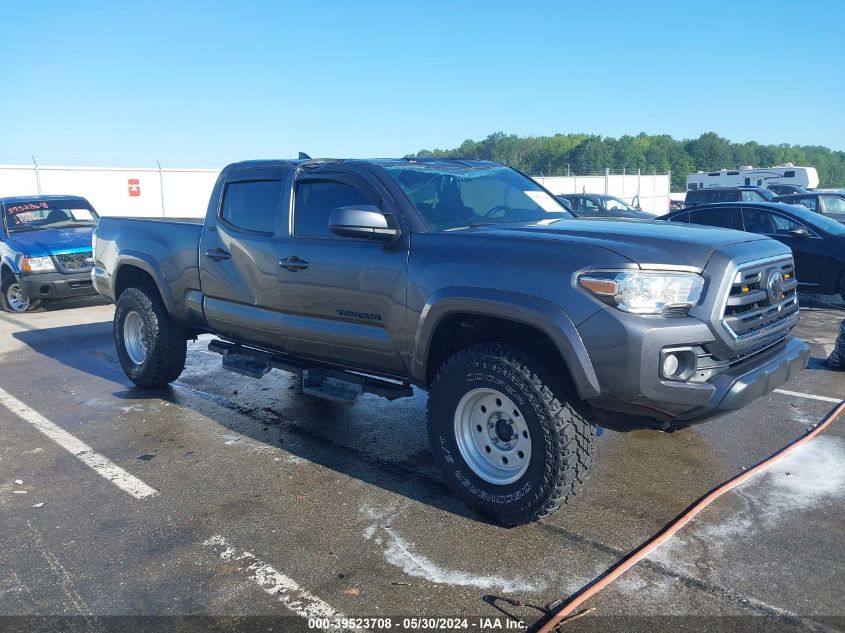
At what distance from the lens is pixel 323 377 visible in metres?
4.86

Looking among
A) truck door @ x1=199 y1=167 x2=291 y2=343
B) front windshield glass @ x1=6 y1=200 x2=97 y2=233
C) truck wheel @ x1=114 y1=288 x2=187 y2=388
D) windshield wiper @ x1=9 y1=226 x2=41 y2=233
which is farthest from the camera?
front windshield glass @ x1=6 y1=200 x2=97 y2=233

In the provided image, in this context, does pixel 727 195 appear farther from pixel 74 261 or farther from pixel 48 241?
pixel 48 241

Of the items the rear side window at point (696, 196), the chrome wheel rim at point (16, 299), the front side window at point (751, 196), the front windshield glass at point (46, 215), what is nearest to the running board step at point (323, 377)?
the chrome wheel rim at point (16, 299)

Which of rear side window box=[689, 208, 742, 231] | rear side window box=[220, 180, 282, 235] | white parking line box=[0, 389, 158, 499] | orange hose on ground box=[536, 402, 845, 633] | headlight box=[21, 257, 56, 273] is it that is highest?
rear side window box=[220, 180, 282, 235]

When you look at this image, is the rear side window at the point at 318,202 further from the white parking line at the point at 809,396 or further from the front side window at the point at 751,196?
the front side window at the point at 751,196

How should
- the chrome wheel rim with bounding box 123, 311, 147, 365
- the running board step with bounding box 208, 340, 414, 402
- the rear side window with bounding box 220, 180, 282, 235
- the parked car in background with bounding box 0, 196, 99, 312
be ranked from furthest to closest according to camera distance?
the parked car in background with bounding box 0, 196, 99, 312 < the chrome wheel rim with bounding box 123, 311, 147, 365 < the rear side window with bounding box 220, 180, 282, 235 < the running board step with bounding box 208, 340, 414, 402

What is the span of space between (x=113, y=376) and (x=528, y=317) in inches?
208

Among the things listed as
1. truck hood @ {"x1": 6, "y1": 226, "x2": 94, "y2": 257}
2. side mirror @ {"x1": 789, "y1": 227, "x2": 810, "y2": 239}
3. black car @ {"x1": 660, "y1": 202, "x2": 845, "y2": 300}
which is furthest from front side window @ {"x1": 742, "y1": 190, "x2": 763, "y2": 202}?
truck hood @ {"x1": 6, "y1": 226, "x2": 94, "y2": 257}

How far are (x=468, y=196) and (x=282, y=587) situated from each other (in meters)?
2.65

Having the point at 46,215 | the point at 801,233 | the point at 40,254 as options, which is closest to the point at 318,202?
the point at 40,254

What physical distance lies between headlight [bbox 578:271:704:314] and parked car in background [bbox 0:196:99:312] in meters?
10.1

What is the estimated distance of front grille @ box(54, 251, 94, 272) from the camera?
11.2m

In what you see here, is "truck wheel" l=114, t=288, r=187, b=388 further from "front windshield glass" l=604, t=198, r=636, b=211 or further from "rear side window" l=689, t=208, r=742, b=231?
"front windshield glass" l=604, t=198, r=636, b=211

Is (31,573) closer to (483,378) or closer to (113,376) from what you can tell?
(483,378)
